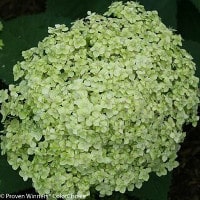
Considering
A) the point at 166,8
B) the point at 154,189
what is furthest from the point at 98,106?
the point at 166,8

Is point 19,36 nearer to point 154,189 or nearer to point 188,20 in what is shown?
point 154,189

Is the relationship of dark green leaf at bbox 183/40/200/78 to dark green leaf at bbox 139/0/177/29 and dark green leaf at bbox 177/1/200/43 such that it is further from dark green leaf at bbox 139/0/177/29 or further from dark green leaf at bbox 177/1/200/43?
dark green leaf at bbox 177/1/200/43

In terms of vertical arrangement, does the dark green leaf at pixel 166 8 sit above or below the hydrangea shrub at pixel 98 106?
above

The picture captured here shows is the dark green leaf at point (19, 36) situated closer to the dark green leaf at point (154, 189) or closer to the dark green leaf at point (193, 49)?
the dark green leaf at point (193, 49)

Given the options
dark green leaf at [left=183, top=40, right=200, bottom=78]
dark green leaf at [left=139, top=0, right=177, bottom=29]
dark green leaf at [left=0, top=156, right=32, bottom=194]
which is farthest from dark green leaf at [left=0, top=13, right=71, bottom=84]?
dark green leaf at [left=183, top=40, right=200, bottom=78]

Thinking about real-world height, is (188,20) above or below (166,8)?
above

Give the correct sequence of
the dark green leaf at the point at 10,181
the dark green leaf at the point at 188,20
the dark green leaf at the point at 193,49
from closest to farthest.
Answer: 1. the dark green leaf at the point at 10,181
2. the dark green leaf at the point at 193,49
3. the dark green leaf at the point at 188,20

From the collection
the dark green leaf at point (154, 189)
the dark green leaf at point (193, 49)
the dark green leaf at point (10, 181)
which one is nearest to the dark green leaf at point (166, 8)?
the dark green leaf at point (193, 49)

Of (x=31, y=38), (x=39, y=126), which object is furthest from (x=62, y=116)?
(x=31, y=38)
